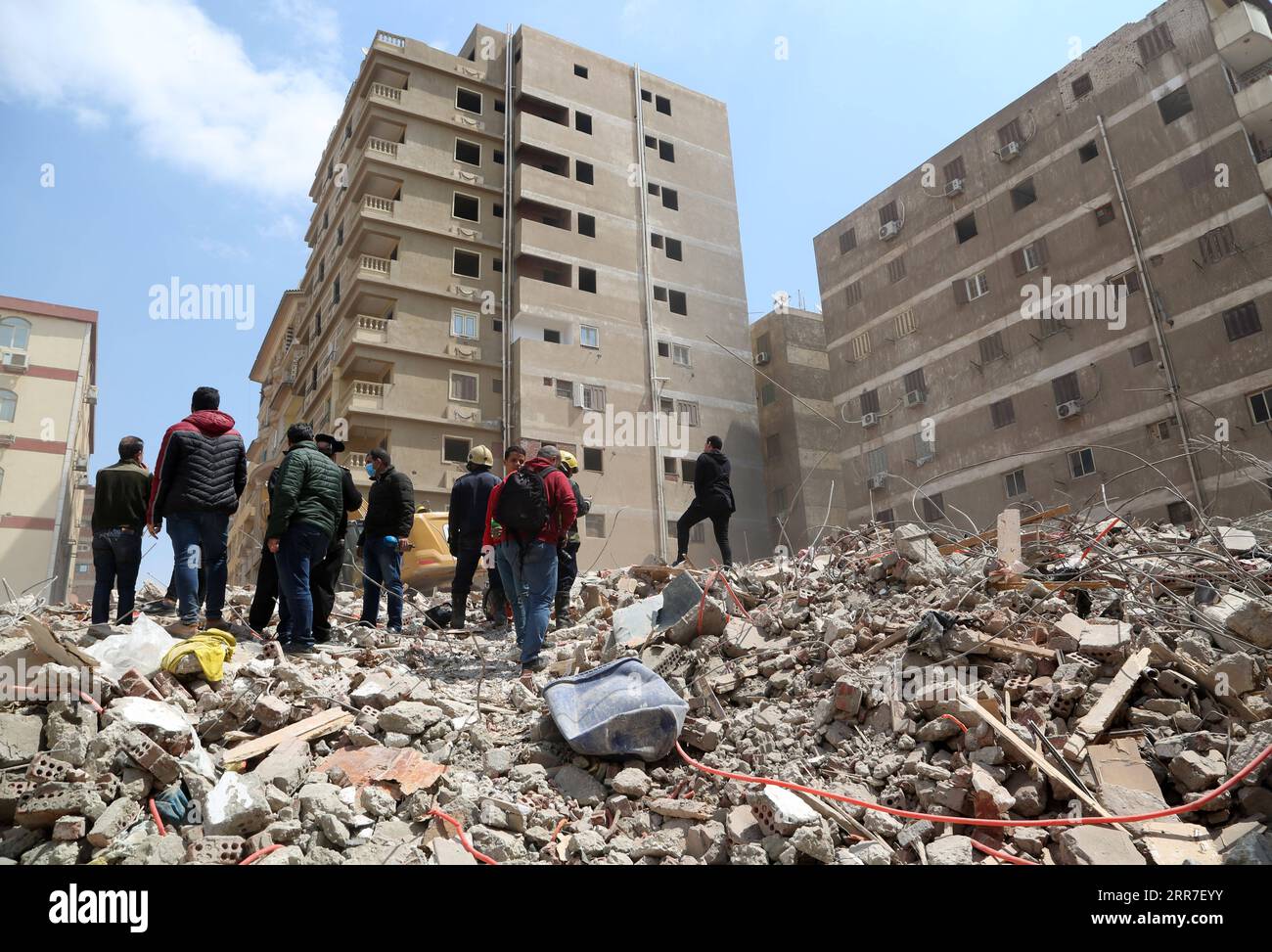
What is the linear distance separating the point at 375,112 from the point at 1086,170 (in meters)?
25.8

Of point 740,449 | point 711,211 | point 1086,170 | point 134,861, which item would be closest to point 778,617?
point 134,861

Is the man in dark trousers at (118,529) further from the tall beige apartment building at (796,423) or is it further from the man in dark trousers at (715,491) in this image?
the tall beige apartment building at (796,423)

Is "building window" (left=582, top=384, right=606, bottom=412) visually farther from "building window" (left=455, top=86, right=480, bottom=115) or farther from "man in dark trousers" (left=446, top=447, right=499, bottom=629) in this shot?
"man in dark trousers" (left=446, top=447, right=499, bottom=629)

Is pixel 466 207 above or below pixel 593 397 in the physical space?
above

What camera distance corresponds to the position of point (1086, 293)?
→ 2547 centimetres

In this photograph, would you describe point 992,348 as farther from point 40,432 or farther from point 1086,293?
point 40,432

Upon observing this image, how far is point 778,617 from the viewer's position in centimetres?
707

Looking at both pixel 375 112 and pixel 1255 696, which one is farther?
pixel 375 112

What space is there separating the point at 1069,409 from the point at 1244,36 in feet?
Result: 35.7

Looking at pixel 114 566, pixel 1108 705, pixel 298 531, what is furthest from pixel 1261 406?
pixel 114 566

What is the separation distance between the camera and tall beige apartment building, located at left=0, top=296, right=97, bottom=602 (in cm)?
3234

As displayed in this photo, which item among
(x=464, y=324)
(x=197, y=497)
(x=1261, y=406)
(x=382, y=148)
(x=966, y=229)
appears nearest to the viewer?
(x=197, y=497)

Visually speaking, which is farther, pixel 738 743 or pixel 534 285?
pixel 534 285
